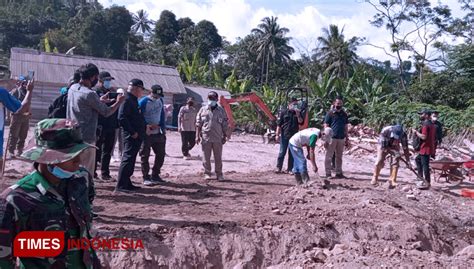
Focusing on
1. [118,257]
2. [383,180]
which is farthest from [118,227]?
[383,180]

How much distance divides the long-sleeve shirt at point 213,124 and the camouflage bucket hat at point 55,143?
22.8 feet

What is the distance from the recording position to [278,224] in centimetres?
680

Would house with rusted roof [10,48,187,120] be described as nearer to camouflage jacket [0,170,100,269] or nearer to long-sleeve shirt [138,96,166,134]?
long-sleeve shirt [138,96,166,134]

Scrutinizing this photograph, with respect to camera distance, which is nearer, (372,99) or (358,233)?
(358,233)

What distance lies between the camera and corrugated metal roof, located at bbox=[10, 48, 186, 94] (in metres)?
23.6

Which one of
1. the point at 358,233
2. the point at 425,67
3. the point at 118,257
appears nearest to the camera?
the point at 118,257

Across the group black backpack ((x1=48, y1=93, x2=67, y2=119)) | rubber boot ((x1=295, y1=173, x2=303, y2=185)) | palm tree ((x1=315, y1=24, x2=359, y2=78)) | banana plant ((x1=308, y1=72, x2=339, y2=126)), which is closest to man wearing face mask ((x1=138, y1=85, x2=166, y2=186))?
black backpack ((x1=48, y1=93, x2=67, y2=119))

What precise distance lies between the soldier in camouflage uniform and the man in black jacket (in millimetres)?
5034

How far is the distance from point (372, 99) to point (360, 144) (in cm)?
727

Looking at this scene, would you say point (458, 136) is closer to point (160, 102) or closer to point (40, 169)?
point (160, 102)

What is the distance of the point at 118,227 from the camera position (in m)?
5.93

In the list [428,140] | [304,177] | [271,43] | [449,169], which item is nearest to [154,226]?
[304,177]

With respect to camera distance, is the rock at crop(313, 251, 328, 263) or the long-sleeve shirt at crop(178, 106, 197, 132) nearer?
the rock at crop(313, 251, 328, 263)


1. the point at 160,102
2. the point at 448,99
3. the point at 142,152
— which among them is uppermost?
the point at 448,99
